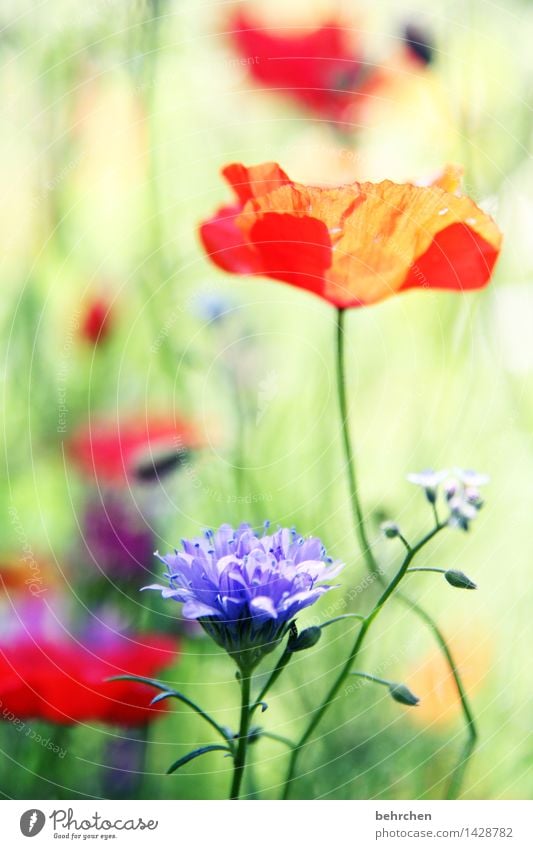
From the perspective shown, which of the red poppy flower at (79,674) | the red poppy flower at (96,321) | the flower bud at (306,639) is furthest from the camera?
the red poppy flower at (96,321)

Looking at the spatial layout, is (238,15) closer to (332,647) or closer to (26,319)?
(26,319)

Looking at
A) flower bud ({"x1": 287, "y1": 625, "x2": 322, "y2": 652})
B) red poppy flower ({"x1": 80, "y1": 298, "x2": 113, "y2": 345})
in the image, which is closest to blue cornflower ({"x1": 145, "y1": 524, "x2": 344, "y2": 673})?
flower bud ({"x1": 287, "y1": 625, "x2": 322, "y2": 652})

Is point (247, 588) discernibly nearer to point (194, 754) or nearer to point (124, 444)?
point (194, 754)

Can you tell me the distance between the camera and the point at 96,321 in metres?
0.51

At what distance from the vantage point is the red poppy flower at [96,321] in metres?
0.51

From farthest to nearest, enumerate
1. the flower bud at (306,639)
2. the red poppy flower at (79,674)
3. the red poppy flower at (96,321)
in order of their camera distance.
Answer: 1. the red poppy flower at (96,321)
2. the red poppy flower at (79,674)
3. the flower bud at (306,639)

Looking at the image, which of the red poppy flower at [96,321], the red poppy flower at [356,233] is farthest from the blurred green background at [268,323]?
the red poppy flower at [356,233]

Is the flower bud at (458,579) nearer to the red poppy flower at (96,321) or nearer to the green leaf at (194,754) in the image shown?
the green leaf at (194,754)

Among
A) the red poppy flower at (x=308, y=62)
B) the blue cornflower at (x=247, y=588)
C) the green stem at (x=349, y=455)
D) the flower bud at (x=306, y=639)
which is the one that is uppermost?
the red poppy flower at (x=308, y=62)

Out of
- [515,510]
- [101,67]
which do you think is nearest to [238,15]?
[101,67]

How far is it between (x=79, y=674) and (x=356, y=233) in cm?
22

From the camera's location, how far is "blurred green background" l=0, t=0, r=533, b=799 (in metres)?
0.48

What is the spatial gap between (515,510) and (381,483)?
8 centimetres

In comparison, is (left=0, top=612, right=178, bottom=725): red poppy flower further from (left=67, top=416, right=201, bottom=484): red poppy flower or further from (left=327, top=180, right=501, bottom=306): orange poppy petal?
(left=327, top=180, right=501, bottom=306): orange poppy petal
